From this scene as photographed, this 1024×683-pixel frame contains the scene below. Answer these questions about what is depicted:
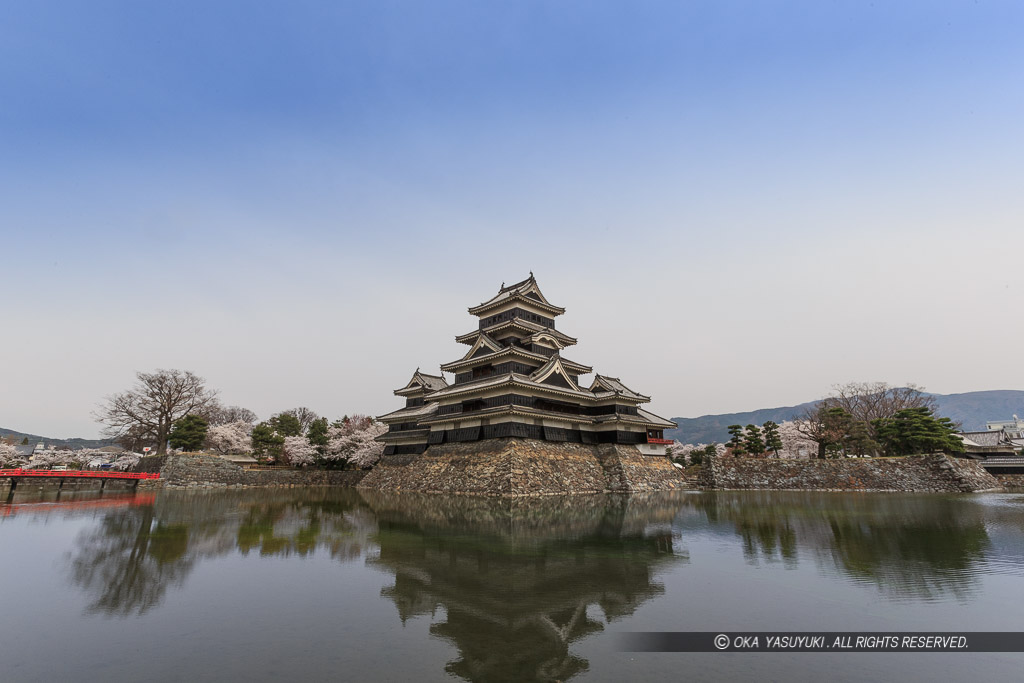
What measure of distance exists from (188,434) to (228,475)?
18.3ft

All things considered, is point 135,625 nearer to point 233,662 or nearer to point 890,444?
point 233,662

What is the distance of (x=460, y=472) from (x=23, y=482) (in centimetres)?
3907

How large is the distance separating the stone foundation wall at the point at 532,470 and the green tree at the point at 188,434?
1924 cm

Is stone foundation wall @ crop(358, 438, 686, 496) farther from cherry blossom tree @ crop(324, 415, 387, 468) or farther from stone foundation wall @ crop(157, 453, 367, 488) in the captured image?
cherry blossom tree @ crop(324, 415, 387, 468)

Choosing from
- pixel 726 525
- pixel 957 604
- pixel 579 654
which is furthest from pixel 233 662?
pixel 726 525

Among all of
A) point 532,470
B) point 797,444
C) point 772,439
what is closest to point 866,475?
point 772,439

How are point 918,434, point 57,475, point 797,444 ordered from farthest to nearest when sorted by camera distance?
point 797,444 → point 57,475 → point 918,434

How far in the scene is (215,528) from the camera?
14859 millimetres

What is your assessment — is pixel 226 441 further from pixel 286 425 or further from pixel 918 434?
pixel 918 434

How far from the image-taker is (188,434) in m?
39.0

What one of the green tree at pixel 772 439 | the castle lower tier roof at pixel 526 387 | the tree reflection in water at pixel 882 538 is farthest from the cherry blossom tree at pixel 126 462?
the green tree at pixel 772 439

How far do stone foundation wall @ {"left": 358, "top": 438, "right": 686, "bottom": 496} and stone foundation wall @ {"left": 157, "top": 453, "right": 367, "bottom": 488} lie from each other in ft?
37.6

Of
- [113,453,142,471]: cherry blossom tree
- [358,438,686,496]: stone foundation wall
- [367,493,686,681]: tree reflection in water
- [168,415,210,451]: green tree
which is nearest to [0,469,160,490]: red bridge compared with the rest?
[168,415,210,451]: green tree

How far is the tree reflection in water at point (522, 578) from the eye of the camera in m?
5.25
